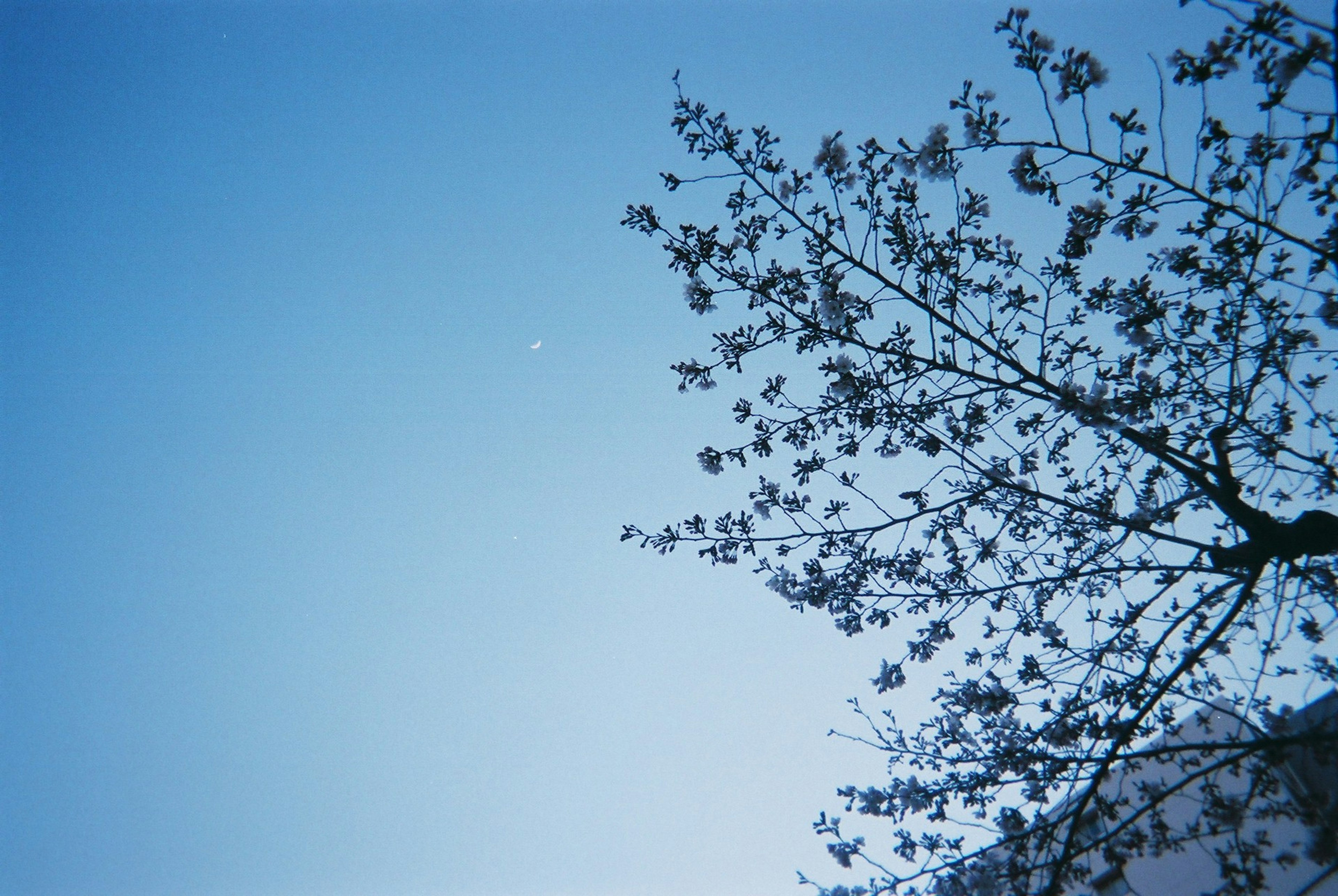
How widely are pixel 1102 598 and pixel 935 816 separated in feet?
7.21

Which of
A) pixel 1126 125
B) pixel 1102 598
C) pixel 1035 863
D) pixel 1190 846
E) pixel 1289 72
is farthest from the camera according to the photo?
pixel 1190 846

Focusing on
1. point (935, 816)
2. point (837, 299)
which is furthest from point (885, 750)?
point (837, 299)

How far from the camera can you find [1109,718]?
4.73 metres

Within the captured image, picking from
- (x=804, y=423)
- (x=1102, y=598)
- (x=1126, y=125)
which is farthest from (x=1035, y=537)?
(x=1126, y=125)

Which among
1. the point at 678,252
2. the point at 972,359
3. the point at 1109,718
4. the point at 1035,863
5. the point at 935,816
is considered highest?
the point at 678,252

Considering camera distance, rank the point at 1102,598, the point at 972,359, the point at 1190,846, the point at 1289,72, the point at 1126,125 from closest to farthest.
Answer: the point at 1289,72, the point at 1126,125, the point at 972,359, the point at 1102,598, the point at 1190,846

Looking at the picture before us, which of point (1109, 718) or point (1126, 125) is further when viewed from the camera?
point (1109, 718)

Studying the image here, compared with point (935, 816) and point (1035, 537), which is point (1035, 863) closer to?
point (935, 816)

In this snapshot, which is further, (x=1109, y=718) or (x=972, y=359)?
(x=972, y=359)

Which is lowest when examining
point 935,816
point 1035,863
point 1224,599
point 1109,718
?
point 1035,863

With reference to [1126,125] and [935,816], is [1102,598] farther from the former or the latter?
[1126,125]

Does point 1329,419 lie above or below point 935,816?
above

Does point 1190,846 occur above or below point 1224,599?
below

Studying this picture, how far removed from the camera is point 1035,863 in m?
4.59
